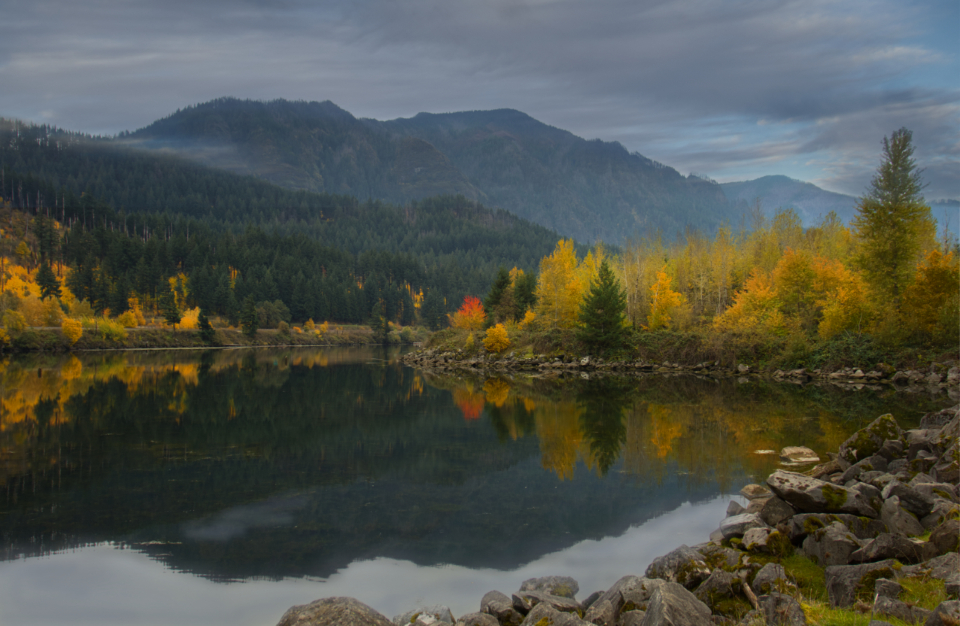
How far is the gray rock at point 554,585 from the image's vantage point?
31.3 feet

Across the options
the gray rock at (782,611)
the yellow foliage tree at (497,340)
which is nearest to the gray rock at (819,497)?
the gray rock at (782,611)

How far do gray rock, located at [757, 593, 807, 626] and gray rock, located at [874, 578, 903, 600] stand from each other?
0.97 meters

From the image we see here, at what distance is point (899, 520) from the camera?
920cm

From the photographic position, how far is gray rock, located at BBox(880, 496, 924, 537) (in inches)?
357

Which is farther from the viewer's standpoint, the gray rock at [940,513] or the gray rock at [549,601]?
the gray rock at [940,513]

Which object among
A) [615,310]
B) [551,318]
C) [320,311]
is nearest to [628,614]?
[615,310]

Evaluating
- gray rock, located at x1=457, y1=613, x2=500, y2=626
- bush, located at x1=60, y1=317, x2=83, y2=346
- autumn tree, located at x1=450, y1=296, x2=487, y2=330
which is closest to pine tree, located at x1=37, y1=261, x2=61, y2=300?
bush, located at x1=60, y1=317, x2=83, y2=346

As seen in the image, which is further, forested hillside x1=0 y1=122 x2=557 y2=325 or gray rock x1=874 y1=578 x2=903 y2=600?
forested hillside x1=0 y1=122 x2=557 y2=325

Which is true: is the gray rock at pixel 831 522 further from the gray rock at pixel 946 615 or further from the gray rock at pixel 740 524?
the gray rock at pixel 946 615

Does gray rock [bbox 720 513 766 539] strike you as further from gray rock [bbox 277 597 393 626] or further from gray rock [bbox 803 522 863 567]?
gray rock [bbox 277 597 393 626]

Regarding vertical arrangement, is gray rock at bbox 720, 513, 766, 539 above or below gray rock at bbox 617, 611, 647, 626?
below

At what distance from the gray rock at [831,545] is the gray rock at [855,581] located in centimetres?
109

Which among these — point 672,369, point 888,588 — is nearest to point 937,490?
point 888,588

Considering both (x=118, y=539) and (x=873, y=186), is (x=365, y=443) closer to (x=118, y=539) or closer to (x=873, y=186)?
(x=118, y=539)
